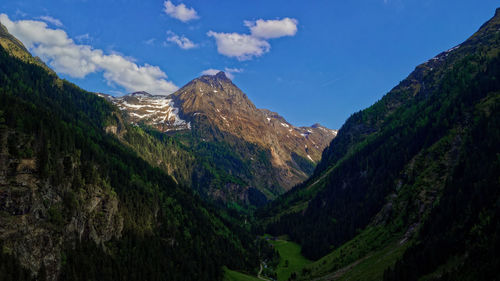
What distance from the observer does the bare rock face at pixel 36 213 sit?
7269cm

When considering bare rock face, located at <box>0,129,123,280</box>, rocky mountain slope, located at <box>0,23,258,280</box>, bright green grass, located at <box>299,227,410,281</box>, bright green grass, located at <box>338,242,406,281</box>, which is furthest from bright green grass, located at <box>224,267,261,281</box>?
bare rock face, located at <box>0,129,123,280</box>

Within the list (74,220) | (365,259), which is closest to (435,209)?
(365,259)

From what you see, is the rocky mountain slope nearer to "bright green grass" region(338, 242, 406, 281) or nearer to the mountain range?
the mountain range

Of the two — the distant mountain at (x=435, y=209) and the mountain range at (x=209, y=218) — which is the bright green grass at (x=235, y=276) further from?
the distant mountain at (x=435, y=209)

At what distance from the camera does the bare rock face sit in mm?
72688

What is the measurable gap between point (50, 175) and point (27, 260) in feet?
73.1

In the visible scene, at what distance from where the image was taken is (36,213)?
258ft

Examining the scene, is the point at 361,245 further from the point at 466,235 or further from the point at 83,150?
the point at 83,150

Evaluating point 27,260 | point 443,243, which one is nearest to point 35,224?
point 27,260

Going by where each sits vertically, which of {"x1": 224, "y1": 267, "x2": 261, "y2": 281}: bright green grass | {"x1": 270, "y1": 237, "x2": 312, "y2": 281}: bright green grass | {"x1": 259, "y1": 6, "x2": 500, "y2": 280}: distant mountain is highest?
{"x1": 259, "y1": 6, "x2": 500, "y2": 280}: distant mountain

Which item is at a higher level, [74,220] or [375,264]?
[74,220]

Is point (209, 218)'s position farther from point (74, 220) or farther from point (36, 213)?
point (36, 213)

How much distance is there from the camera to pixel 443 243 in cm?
7812

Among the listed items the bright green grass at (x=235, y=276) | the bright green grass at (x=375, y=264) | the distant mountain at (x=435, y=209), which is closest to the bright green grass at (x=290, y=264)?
the distant mountain at (x=435, y=209)
